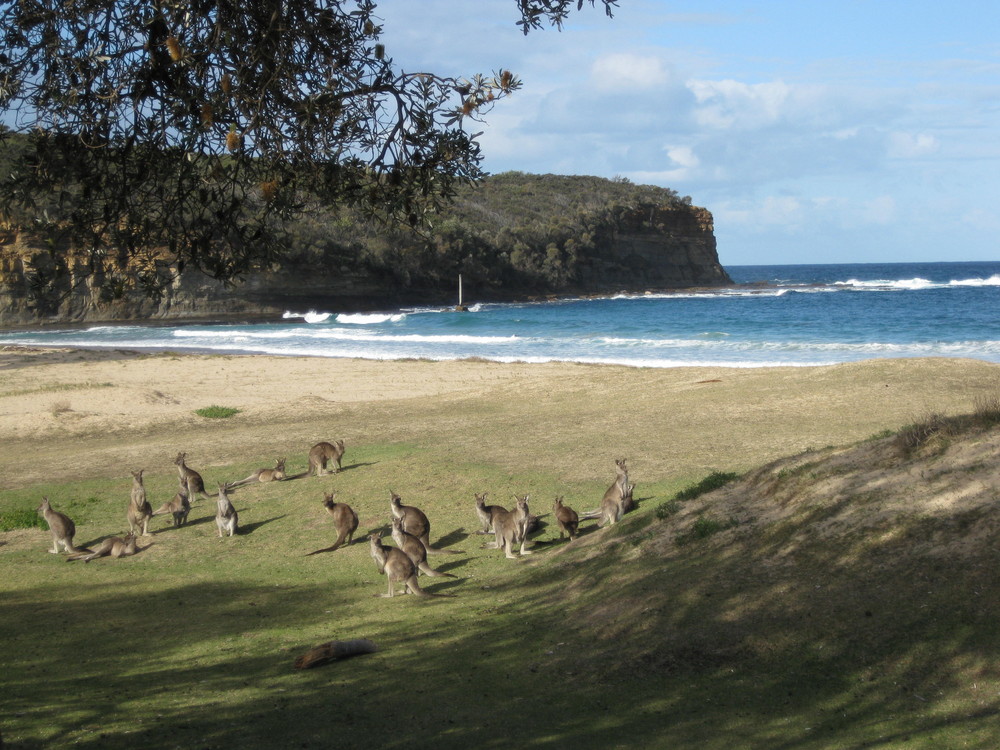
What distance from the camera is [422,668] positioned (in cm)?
752

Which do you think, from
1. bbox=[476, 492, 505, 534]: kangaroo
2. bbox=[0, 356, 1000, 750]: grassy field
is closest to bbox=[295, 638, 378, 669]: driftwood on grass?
bbox=[0, 356, 1000, 750]: grassy field

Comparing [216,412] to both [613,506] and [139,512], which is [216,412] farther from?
[613,506]

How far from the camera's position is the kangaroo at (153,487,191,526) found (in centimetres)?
1334

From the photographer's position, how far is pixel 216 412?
23.1 m

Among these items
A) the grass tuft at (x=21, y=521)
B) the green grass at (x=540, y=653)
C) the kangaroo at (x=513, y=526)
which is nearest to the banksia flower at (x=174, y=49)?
→ the green grass at (x=540, y=653)

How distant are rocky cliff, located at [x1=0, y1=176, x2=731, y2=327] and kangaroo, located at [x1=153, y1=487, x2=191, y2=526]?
2895 cm

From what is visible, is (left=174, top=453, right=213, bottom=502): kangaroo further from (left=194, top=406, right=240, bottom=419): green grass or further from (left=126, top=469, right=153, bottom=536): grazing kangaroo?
(left=194, top=406, right=240, bottom=419): green grass

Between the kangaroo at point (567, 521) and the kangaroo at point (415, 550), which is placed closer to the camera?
the kangaroo at point (415, 550)

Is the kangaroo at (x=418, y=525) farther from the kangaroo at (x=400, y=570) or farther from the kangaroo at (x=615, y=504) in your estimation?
the kangaroo at (x=615, y=504)

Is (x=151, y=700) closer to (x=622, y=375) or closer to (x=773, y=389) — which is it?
(x=773, y=389)

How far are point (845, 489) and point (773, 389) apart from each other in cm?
1113

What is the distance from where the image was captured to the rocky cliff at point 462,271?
62.9 metres

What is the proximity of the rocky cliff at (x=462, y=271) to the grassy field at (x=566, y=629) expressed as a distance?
103 feet

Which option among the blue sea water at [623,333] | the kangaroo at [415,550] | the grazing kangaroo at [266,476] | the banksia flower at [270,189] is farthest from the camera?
the blue sea water at [623,333]
